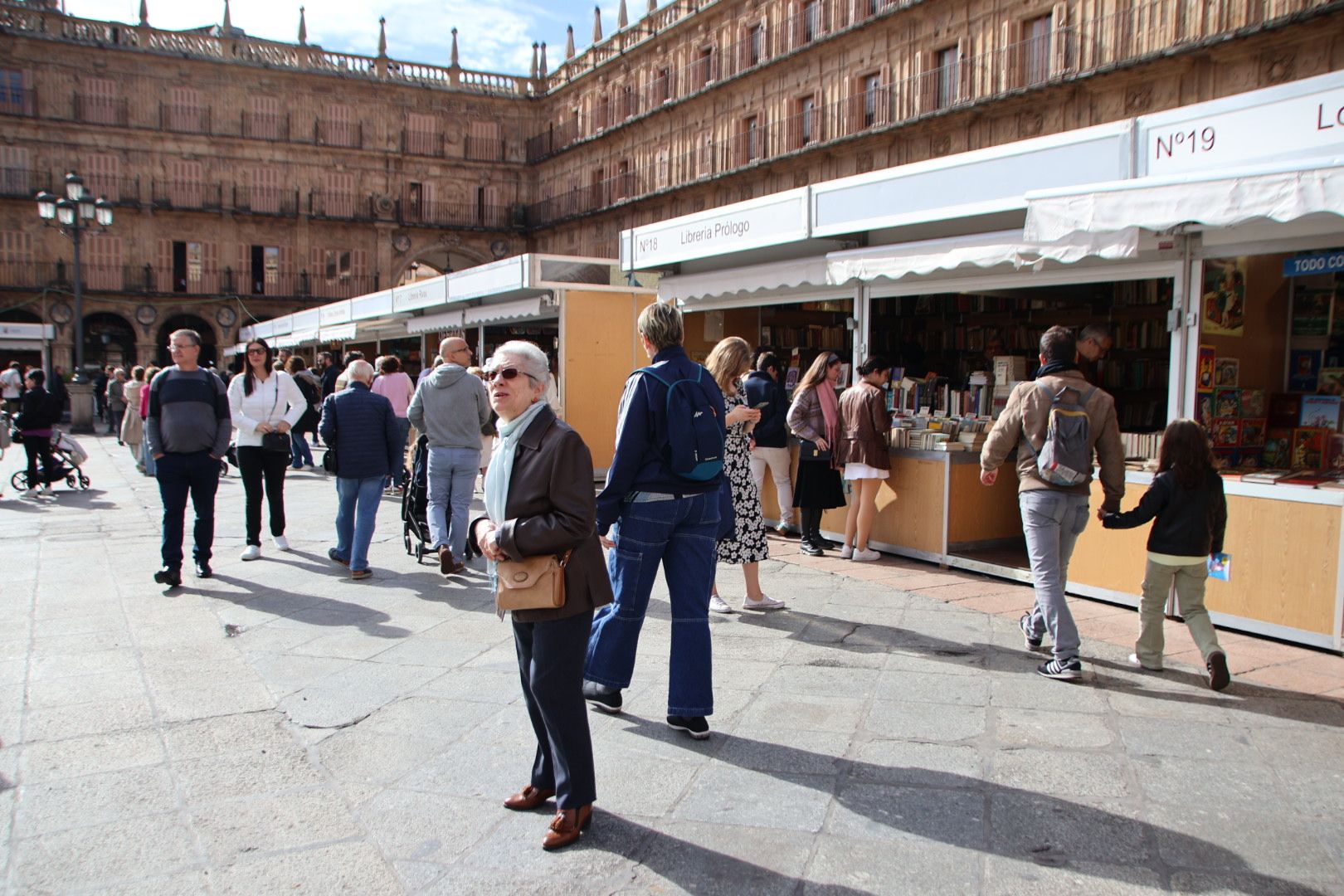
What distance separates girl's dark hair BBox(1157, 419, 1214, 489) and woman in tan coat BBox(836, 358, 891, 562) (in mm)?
2868

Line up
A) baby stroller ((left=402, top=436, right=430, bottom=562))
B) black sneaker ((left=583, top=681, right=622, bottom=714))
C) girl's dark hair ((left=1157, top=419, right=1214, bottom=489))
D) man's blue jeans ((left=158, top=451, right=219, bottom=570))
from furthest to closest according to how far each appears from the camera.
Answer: baby stroller ((left=402, top=436, right=430, bottom=562)) → man's blue jeans ((left=158, top=451, right=219, bottom=570)) → girl's dark hair ((left=1157, top=419, right=1214, bottom=489)) → black sneaker ((left=583, top=681, right=622, bottom=714))

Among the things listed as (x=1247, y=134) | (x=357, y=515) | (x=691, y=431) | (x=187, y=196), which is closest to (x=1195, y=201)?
(x=1247, y=134)

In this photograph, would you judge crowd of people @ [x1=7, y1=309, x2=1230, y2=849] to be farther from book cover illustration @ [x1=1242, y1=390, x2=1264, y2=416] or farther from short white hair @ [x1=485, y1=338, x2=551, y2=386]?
book cover illustration @ [x1=1242, y1=390, x2=1264, y2=416]

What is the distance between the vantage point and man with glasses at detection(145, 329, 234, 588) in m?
6.28

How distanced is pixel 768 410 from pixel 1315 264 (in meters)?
3.68

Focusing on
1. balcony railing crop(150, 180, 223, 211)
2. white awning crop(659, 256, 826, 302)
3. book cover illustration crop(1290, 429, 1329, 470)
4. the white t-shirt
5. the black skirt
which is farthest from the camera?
balcony railing crop(150, 180, 223, 211)

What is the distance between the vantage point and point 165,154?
131 feet

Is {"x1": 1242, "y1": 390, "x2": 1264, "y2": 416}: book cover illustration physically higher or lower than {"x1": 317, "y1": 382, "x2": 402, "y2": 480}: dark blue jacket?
higher

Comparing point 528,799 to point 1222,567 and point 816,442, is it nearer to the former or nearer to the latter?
point 1222,567

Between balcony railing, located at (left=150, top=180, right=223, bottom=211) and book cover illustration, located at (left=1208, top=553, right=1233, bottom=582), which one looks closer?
book cover illustration, located at (left=1208, top=553, right=1233, bottom=582)

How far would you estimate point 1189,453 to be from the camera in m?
4.46

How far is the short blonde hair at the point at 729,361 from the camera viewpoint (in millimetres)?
5391

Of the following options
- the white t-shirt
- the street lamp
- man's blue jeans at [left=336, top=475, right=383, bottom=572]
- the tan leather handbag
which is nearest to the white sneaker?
man's blue jeans at [left=336, top=475, right=383, bottom=572]

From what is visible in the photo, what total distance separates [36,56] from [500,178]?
59.6 ft
